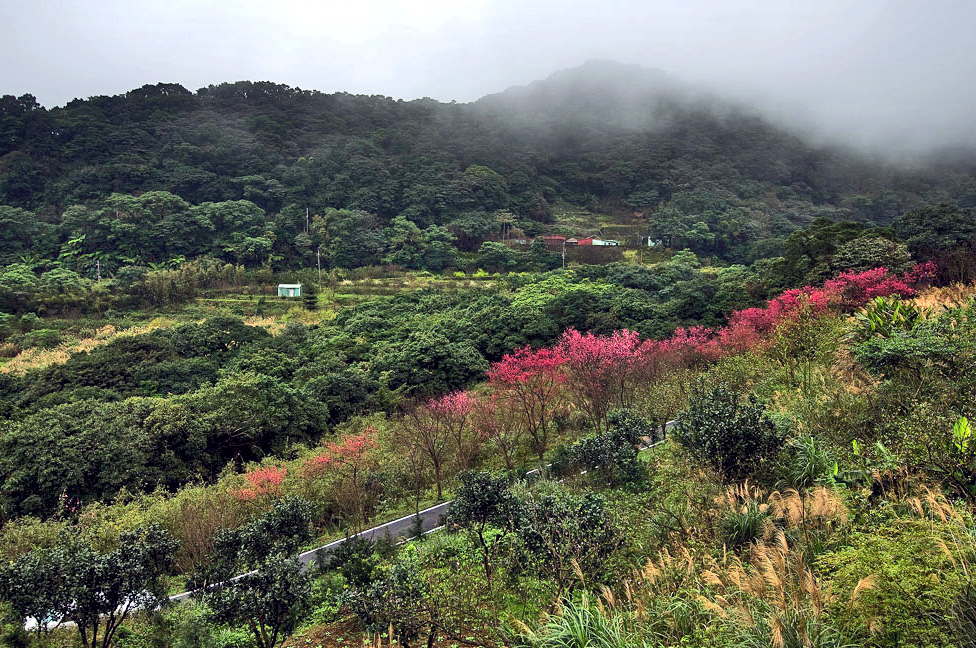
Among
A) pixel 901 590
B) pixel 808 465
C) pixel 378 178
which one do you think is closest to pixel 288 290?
pixel 378 178

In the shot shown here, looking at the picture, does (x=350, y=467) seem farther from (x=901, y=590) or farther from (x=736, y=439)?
(x=901, y=590)

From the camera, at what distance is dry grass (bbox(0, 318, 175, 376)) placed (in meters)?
23.2

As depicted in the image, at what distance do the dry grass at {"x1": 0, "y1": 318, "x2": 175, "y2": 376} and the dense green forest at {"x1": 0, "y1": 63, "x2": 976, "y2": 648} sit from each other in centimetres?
31

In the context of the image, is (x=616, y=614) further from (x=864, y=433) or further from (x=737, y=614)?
(x=864, y=433)

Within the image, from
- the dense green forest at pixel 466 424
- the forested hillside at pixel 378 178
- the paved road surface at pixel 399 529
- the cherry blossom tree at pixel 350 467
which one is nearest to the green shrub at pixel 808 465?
the dense green forest at pixel 466 424

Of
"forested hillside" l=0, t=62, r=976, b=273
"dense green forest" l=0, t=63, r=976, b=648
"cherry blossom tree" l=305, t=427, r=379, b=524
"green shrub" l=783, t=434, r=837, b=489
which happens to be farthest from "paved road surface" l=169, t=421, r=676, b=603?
"forested hillside" l=0, t=62, r=976, b=273

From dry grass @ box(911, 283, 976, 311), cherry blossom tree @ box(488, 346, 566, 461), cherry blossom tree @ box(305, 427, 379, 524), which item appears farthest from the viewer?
cherry blossom tree @ box(488, 346, 566, 461)

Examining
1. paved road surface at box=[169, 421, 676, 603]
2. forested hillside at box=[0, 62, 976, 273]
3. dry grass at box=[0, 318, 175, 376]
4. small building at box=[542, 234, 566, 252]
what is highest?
forested hillside at box=[0, 62, 976, 273]

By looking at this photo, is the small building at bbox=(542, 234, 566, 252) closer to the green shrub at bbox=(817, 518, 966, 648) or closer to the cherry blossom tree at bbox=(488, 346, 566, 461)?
the cherry blossom tree at bbox=(488, 346, 566, 461)

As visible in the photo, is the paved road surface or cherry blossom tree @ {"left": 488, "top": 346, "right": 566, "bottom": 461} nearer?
the paved road surface

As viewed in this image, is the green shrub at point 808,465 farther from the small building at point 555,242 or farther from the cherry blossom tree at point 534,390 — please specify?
the small building at point 555,242

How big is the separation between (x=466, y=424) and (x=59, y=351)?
21.7 meters

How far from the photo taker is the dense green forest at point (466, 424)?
218 inches

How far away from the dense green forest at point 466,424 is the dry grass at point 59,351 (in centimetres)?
31
